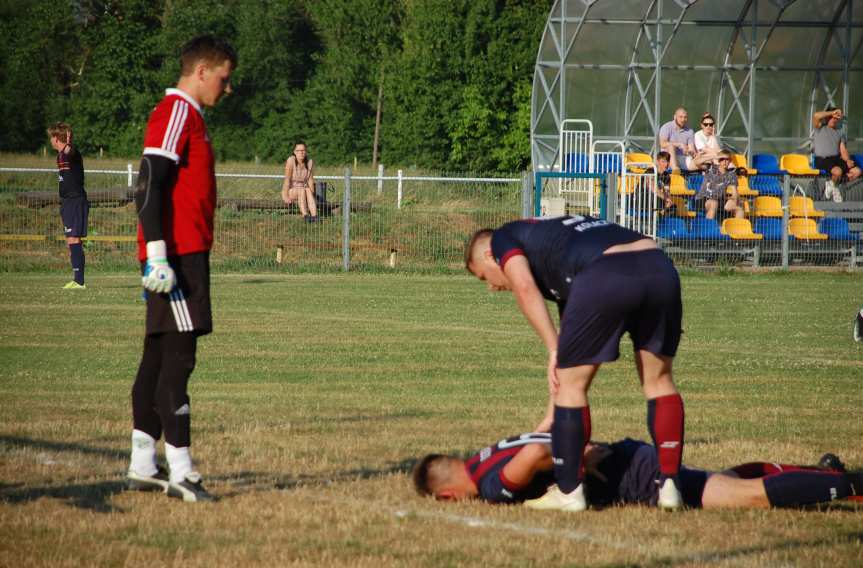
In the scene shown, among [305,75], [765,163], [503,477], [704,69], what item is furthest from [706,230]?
[305,75]

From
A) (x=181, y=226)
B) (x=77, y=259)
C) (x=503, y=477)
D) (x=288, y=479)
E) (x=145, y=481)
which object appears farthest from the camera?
(x=77, y=259)

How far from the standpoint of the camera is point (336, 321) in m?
16.0

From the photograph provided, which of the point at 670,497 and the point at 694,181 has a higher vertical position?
the point at 694,181

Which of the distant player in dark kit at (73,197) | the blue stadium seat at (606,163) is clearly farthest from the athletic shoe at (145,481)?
the blue stadium seat at (606,163)

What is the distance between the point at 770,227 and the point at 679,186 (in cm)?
207

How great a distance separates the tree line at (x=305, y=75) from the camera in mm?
62781

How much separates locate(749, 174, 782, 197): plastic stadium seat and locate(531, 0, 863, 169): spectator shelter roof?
18.2 feet

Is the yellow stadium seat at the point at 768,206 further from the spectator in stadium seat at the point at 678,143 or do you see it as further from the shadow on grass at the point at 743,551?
the shadow on grass at the point at 743,551

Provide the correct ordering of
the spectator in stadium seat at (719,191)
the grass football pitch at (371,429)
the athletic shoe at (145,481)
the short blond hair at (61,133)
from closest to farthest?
the grass football pitch at (371,429), the athletic shoe at (145,481), the short blond hair at (61,133), the spectator in stadium seat at (719,191)

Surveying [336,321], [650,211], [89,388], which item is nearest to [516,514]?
[89,388]

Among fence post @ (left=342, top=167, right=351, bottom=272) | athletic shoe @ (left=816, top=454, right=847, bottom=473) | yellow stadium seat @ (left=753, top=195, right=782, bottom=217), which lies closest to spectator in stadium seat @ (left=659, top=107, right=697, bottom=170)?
yellow stadium seat @ (left=753, top=195, right=782, bottom=217)

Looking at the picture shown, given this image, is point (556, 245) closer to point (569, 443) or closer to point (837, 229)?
point (569, 443)

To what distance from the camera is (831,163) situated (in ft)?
90.4

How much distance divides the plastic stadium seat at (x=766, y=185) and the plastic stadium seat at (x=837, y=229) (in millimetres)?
1061
